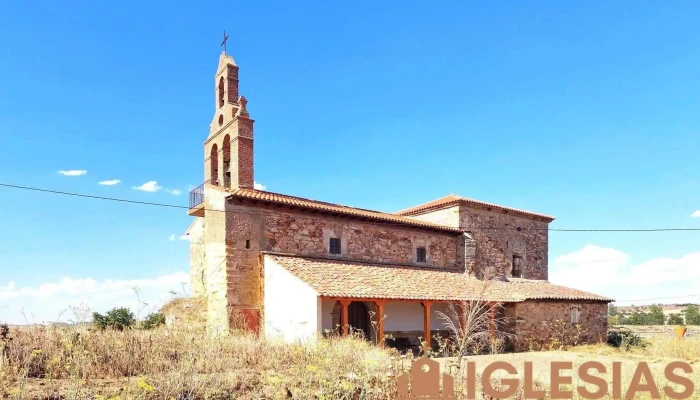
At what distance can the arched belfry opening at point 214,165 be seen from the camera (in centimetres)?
2072

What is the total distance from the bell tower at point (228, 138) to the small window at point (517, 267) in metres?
14.8

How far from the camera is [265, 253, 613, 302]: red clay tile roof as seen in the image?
651 inches

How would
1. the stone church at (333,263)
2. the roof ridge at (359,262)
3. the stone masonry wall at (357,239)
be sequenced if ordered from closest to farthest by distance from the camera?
the stone church at (333,263) → the roof ridge at (359,262) → the stone masonry wall at (357,239)

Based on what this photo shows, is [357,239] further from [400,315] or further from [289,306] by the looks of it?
[289,306]

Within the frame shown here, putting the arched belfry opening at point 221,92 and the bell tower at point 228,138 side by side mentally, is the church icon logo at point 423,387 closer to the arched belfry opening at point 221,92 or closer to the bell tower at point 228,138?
the bell tower at point 228,138

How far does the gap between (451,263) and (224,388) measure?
18.2m

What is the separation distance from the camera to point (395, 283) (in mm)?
18656

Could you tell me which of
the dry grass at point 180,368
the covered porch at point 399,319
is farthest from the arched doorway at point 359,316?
the dry grass at point 180,368

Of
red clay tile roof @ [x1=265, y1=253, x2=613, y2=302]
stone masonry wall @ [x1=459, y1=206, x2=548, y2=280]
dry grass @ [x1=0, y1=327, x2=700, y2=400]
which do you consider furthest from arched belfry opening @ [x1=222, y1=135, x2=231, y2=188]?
stone masonry wall @ [x1=459, y1=206, x2=548, y2=280]

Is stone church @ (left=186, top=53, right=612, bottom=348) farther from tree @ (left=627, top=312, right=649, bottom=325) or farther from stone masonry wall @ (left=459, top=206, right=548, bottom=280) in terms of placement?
tree @ (left=627, top=312, right=649, bottom=325)

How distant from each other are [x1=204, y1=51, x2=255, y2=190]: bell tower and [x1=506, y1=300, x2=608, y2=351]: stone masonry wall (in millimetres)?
12184

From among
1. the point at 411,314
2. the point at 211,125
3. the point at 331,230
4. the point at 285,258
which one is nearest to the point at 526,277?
the point at 411,314

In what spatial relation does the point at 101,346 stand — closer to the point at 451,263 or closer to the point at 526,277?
the point at 451,263

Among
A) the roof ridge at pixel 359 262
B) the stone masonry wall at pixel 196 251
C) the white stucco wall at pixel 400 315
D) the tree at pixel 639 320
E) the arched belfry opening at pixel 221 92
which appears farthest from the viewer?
the tree at pixel 639 320
